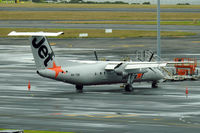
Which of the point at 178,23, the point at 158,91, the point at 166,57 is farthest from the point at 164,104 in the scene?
the point at 178,23

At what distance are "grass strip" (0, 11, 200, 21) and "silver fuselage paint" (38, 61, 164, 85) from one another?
111448 mm

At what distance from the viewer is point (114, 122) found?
38375 millimetres

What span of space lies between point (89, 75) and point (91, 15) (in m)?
134

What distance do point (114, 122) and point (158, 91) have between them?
17831 mm

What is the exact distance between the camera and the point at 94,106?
150 ft

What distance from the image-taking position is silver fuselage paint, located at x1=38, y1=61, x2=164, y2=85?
51.7 m

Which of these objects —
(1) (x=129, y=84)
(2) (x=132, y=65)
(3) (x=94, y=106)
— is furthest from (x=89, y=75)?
(3) (x=94, y=106)

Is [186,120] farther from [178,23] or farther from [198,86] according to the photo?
[178,23]

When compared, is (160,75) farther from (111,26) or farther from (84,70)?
(111,26)

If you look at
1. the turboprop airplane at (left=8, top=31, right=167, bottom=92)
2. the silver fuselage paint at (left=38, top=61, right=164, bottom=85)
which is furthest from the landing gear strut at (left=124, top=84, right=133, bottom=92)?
the silver fuselage paint at (left=38, top=61, right=164, bottom=85)

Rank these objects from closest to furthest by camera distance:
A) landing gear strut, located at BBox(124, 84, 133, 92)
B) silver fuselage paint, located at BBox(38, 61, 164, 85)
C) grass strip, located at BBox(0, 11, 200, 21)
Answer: silver fuselage paint, located at BBox(38, 61, 164, 85)
landing gear strut, located at BBox(124, 84, 133, 92)
grass strip, located at BBox(0, 11, 200, 21)

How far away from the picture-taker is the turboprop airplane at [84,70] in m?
51.4

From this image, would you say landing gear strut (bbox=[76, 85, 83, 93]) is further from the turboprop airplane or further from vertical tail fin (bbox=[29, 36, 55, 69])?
vertical tail fin (bbox=[29, 36, 55, 69])

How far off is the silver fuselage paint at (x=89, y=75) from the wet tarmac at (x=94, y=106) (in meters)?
1.17
